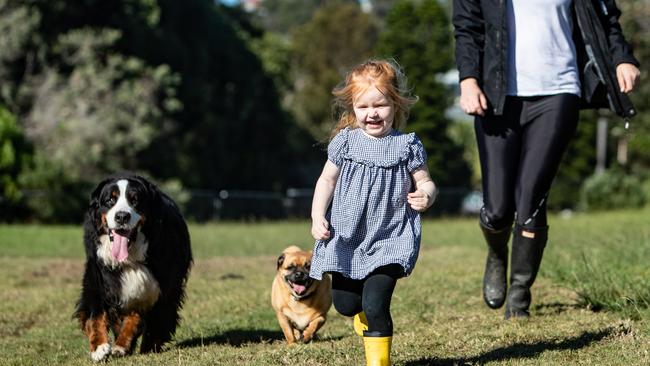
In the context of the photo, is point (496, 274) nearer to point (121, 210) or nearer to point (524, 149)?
point (524, 149)

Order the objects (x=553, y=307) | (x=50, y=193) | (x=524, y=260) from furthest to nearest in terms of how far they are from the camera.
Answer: (x=50, y=193)
(x=553, y=307)
(x=524, y=260)

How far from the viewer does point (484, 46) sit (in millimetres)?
6652

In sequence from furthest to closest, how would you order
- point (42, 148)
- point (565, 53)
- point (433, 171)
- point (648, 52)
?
point (433, 171), point (648, 52), point (42, 148), point (565, 53)

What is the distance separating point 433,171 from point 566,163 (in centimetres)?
680

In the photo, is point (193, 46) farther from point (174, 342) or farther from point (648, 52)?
point (174, 342)

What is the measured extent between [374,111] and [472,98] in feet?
4.25

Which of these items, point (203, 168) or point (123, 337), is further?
point (203, 168)

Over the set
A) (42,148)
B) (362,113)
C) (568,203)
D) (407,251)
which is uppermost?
(362,113)

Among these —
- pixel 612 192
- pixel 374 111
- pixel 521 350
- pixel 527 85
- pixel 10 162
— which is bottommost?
pixel 612 192

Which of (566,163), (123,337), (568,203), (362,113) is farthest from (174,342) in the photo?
(566,163)

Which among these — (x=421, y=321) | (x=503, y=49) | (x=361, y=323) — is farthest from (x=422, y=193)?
(x=421, y=321)

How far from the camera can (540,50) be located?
21.2ft

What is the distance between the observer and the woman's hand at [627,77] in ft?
21.1

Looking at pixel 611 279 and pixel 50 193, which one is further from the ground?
pixel 611 279
